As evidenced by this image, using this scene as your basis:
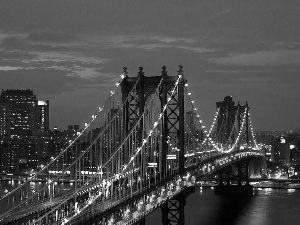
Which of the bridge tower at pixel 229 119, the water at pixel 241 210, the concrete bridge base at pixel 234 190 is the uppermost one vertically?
the bridge tower at pixel 229 119

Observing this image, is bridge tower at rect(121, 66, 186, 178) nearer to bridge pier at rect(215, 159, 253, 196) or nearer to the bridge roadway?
the bridge roadway

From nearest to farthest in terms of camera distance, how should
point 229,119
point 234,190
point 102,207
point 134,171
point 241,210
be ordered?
point 102,207
point 134,171
point 241,210
point 234,190
point 229,119

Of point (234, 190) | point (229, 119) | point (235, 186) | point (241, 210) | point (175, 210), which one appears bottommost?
point (241, 210)

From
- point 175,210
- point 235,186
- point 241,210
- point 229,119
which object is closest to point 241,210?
point 241,210

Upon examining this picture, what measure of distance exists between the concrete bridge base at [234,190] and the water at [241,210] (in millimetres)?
698

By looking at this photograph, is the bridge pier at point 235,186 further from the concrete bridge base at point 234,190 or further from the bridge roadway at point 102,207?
the bridge roadway at point 102,207

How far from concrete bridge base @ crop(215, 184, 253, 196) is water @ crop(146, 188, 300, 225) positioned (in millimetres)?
698

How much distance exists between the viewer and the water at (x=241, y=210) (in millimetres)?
45969

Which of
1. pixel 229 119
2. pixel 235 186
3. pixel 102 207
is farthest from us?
pixel 229 119

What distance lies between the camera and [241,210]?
53.4 m

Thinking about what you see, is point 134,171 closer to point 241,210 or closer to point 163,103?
point 163,103

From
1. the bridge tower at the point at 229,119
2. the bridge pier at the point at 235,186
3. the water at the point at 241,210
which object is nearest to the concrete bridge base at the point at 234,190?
the bridge pier at the point at 235,186

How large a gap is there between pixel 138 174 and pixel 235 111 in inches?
1987

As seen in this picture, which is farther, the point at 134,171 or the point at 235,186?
the point at 235,186
